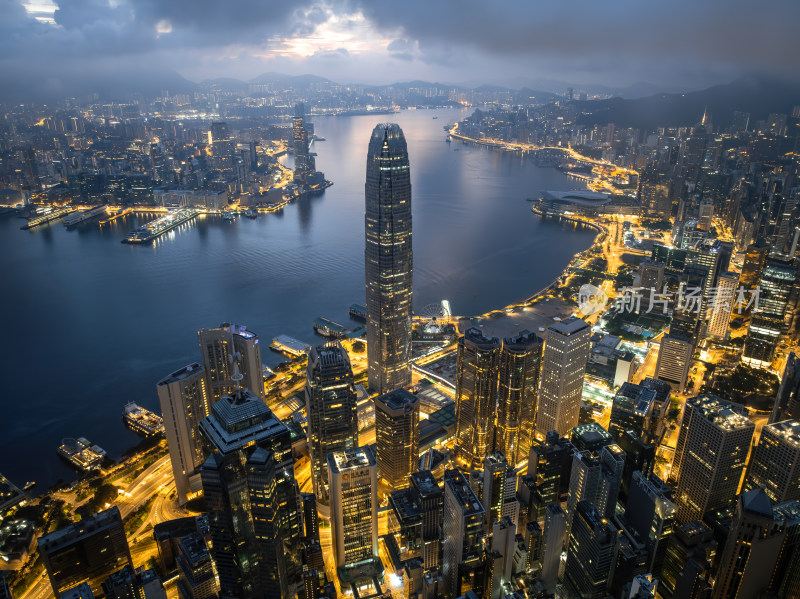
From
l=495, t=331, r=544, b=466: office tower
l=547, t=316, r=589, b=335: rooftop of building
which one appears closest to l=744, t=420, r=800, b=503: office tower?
l=547, t=316, r=589, b=335: rooftop of building

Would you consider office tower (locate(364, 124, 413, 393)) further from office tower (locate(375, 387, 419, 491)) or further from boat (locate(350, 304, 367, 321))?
boat (locate(350, 304, 367, 321))

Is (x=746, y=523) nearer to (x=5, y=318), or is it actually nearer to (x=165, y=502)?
(x=165, y=502)

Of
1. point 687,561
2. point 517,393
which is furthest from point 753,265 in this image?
point 687,561

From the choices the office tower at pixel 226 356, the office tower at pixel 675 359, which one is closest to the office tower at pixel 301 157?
the office tower at pixel 226 356

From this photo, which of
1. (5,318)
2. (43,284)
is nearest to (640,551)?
(5,318)

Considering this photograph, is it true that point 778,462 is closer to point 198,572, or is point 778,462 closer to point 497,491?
point 497,491

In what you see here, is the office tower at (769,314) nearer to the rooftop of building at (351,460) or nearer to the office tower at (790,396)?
the office tower at (790,396)
